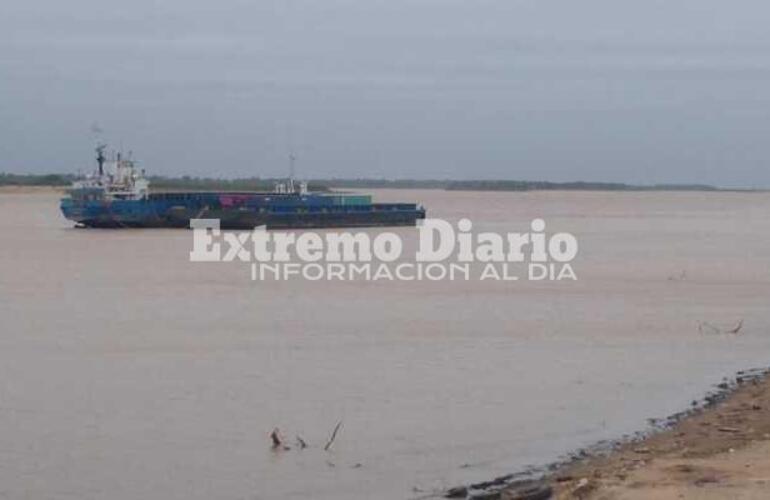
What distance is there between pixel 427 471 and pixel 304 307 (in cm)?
1567

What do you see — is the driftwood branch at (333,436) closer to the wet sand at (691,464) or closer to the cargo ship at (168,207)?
the wet sand at (691,464)

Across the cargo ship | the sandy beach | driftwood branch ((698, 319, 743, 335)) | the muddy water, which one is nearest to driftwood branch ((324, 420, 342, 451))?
the muddy water

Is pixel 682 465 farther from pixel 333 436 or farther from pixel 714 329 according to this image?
pixel 714 329

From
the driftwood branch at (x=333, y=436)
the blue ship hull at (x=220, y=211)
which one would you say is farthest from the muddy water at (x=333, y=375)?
the blue ship hull at (x=220, y=211)

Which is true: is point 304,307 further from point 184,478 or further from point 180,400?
point 184,478

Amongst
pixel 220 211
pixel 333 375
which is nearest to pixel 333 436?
→ pixel 333 375

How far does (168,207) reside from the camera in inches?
2452

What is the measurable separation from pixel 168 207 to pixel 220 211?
2327 mm

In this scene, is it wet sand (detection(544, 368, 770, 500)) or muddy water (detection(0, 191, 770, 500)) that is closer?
wet sand (detection(544, 368, 770, 500))

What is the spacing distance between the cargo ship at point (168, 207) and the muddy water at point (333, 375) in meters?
24.8

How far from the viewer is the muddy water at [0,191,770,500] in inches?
503

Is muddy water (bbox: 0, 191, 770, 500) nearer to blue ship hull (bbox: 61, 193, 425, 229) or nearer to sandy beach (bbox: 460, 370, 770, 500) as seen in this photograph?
sandy beach (bbox: 460, 370, 770, 500)

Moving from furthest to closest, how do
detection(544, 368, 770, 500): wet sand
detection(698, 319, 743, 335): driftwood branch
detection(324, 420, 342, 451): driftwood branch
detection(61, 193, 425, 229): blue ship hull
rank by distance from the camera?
detection(61, 193, 425, 229): blue ship hull, detection(698, 319, 743, 335): driftwood branch, detection(324, 420, 342, 451): driftwood branch, detection(544, 368, 770, 500): wet sand

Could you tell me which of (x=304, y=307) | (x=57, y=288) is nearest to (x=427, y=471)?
(x=304, y=307)
